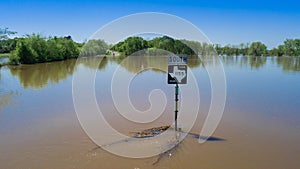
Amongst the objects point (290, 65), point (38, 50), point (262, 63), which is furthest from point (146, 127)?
point (262, 63)

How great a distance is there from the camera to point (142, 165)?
9.98 ft

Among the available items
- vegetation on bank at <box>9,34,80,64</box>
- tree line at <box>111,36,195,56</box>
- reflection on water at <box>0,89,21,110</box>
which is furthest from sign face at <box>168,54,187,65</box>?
vegetation on bank at <box>9,34,80,64</box>

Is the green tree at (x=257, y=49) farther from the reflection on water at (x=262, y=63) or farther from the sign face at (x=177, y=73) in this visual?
the sign face at (x=177, y=73)

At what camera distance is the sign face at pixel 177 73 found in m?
3.55

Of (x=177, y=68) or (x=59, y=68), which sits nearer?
(x=177, y=68)

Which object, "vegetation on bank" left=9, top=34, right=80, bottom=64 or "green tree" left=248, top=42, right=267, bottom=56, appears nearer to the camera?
"vegetation on bank" left=9, top=34, right=80, bottom=64

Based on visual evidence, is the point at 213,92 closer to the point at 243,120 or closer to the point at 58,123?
the point at 243,120

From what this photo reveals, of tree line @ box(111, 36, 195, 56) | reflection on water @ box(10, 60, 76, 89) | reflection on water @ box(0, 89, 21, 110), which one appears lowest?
reflection on water @ box(0, 89, 21, 110)

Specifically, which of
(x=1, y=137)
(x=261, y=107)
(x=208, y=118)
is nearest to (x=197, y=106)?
(x=208, y=118)

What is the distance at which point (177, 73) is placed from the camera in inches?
142

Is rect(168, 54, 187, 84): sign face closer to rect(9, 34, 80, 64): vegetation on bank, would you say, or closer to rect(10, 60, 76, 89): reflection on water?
rect(10, 60, 76, 89): reflection on water

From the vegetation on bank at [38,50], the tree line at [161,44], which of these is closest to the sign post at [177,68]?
the tree line at [161,44]

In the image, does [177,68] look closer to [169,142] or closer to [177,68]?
[177,68]

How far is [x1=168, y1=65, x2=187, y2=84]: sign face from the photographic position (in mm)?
3551
